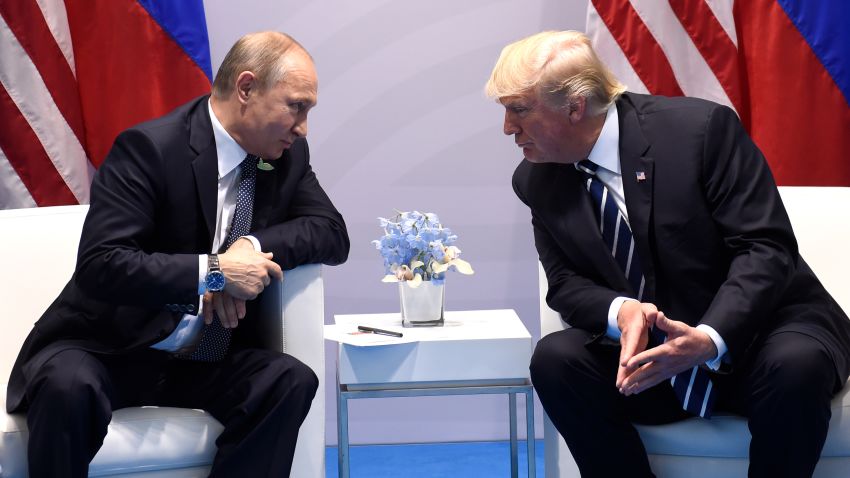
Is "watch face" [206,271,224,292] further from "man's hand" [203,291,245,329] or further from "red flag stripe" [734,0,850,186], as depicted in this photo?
"red flag stripe" [734,0,850,186]

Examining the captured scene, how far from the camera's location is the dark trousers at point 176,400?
2.38 meters

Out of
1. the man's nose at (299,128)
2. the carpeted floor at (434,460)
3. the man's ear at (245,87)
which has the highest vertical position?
the man's ear at (245,87)

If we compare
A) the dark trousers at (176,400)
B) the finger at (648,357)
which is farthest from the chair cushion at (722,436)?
the dark trousers at (176,400)

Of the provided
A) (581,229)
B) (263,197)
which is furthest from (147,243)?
(581,229)

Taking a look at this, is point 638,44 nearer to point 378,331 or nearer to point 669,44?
point 669,44

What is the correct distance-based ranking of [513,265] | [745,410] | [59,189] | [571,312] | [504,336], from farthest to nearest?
[513,265]
[59,189]
[504,336]
[571,312]
[745,410]

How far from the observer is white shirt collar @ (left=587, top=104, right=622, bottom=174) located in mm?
2746

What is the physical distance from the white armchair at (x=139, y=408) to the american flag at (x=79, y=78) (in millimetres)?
650

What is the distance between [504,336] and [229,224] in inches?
32.0

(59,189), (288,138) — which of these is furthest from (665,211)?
(59,189)

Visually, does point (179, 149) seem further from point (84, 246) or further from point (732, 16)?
point (732, 16)

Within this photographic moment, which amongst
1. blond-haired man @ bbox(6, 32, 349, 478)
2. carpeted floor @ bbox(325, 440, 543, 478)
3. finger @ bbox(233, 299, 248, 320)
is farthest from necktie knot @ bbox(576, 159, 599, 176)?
carpeted floor @ bbox(325, 440, 543, 478)

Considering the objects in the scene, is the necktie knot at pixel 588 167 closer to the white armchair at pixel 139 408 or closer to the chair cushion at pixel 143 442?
the white armchair at pixel 139 408

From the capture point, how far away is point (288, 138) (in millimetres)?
2807
